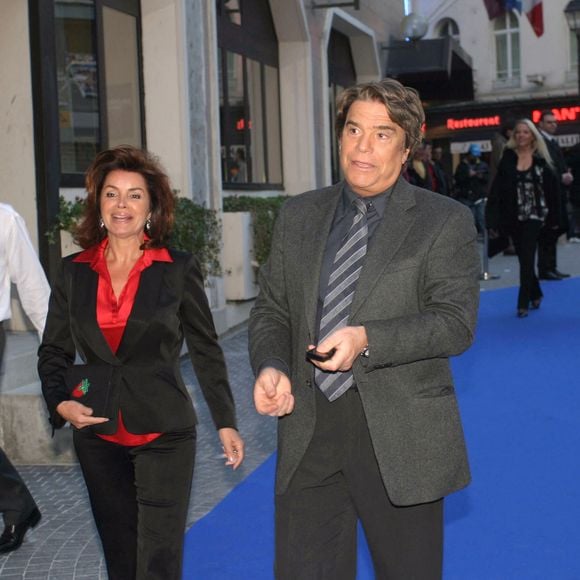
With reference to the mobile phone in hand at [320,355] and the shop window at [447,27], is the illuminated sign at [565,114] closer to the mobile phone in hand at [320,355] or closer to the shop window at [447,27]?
the shop window at [447,27]

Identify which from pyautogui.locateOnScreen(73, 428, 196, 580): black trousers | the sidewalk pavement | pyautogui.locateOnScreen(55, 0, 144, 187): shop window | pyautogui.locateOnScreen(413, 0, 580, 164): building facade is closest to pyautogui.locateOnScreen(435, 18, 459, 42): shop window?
pyautogui.locateOnScreen(413, 0, 580, 164): building facade

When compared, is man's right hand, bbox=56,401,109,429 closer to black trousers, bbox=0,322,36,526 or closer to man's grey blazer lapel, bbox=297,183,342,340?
man's grey blazer lapel, bbox=297,183,342,340

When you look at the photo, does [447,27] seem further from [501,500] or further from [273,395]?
[273,395]

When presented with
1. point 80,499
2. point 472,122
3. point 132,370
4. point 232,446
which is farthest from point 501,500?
point 472,122

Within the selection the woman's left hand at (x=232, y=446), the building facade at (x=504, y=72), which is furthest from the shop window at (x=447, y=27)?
the woman's left hand at (x=232, y=446)

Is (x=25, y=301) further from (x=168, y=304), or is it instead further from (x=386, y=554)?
(x=386, y=554)

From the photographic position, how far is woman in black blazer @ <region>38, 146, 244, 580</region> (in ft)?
12.4

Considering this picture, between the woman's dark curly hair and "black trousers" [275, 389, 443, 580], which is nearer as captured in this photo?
"black trousers" [275, 389, 443, 580]

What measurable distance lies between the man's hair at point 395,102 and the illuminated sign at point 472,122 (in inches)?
1548

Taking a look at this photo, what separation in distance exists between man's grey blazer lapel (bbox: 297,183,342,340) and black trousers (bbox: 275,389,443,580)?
248 mm

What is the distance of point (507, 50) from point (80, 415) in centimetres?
4096

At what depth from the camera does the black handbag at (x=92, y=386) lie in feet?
12.3

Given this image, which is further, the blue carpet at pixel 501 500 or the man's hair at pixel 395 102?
the blue carpet at pixel 501 500

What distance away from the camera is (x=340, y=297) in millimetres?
3123
